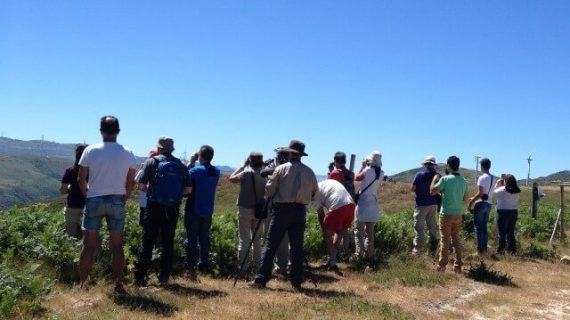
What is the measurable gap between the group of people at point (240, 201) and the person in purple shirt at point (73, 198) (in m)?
0.02

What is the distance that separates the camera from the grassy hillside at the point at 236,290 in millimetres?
5977

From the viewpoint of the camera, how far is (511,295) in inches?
325

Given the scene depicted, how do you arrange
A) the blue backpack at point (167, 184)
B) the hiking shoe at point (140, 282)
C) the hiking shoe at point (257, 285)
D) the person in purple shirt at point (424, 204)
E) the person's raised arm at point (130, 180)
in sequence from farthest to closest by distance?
the person in purple shirt at point (424, 204), the hiking shoe at point (257, 285), the hiking shoe at point (140, 282), the blue backpack at point (167, 184), the person's raised arm at point (130, 180)

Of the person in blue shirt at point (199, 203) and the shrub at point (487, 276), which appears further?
the shrub at point (487, 276)

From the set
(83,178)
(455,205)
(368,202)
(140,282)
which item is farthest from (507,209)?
(83,178)

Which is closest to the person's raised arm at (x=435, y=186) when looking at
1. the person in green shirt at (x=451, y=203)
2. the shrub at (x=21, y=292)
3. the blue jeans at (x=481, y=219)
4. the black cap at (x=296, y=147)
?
the person in green shirt at (x=451, y=203)

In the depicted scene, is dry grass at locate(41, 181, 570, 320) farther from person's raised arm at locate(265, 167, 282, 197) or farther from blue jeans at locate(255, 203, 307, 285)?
person's raised arm at locate(265, 167, 282, 197)

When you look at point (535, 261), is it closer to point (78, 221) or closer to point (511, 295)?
point (511, 295)

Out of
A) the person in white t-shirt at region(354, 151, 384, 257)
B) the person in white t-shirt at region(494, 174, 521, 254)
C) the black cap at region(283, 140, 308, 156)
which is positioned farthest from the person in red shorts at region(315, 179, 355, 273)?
the person in white t-shirt at region(494, 174, 521, 254)

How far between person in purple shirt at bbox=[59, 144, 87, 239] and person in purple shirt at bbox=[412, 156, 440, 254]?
6257 mm

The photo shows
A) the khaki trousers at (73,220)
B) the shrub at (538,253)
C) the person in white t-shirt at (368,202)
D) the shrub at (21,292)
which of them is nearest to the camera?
the shrub at (21,292)

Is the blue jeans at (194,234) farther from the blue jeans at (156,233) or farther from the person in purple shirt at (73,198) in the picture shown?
the person in purple shirt at (73,198)

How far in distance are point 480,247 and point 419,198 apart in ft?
7.03

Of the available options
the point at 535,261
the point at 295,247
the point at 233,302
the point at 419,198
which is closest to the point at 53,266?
the point at 233,302
